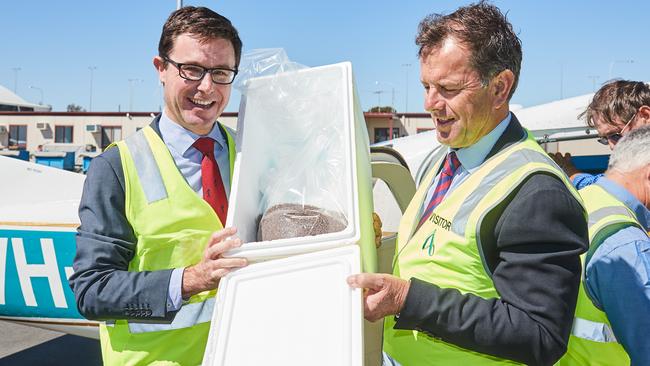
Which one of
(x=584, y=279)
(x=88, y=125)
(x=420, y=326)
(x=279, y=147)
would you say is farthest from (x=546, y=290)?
(x=88, y=125)

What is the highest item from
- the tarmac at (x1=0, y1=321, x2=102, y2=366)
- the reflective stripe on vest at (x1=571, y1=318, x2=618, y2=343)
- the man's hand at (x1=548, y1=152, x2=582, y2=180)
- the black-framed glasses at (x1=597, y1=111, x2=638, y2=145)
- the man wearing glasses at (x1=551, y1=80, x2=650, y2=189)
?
the man wearing glasses at (x1=551, y1=80, x2=650, y2=189)

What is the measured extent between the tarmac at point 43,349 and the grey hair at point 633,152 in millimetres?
4158

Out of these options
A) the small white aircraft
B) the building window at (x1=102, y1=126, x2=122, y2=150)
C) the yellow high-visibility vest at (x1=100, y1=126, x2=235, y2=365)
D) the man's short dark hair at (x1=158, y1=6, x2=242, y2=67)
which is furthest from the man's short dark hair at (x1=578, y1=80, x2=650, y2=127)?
the building window at (x1=102, y1=126, x2=122, y2=150)

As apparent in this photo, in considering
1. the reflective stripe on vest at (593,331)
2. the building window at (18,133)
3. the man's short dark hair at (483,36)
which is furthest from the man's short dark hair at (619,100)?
the building window at (18,133)

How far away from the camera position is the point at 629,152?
5.73 feet

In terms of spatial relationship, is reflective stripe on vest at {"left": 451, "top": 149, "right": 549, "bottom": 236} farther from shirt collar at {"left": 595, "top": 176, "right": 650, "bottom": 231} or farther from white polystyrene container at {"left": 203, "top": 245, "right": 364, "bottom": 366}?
shirt collar at {"left": 595, "top": 176, "right": 650, "bottom": 231}

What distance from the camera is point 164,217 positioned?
1.46 metres

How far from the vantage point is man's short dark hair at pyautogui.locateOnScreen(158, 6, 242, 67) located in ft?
4.99

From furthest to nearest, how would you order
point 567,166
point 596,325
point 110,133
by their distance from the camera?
point 110,133
point 567,166
point 596,325

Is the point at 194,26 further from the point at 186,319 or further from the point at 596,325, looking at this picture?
the point at 596,325

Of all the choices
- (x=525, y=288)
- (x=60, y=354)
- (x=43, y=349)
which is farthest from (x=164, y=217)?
(x=43, y=349)

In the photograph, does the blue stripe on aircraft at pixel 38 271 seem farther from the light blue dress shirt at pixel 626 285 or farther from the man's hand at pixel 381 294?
the light blue dress shirt at pixel 626 285

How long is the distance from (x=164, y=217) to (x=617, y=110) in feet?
7.42

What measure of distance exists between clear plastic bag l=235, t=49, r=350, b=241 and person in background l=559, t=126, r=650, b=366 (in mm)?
698
